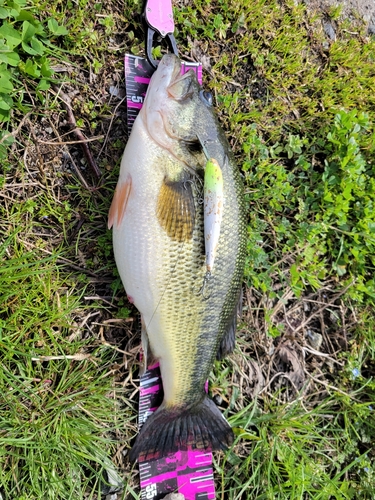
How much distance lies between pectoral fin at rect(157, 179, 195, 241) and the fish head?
26 cm

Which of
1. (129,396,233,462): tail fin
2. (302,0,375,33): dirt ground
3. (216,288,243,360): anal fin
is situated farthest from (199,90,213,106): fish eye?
(129,396,233,462): tail fin

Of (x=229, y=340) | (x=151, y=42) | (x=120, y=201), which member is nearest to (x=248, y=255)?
(x=229, y=340)

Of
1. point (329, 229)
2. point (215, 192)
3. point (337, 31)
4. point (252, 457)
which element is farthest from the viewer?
point (337, 31)

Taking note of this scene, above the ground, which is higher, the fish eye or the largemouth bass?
the fish eye

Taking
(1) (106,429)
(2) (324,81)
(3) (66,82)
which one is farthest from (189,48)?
(1) (106,429)

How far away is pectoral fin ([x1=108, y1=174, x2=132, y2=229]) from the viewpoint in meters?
2.19

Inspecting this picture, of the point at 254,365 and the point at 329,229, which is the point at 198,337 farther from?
the point at 329,229

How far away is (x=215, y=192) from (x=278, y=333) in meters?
1.42

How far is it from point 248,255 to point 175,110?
45.2 inches

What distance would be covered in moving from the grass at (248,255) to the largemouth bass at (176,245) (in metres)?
0.31

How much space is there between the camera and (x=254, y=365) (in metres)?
2.95

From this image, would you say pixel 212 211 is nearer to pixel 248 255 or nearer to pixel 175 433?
pixel 248 255

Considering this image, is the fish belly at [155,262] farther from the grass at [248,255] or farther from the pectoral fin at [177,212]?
the grass at [248,255]

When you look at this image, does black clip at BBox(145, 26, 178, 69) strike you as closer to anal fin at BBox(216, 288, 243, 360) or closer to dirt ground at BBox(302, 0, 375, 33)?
dirt ground at BBox(302, 0, 375, 33)
